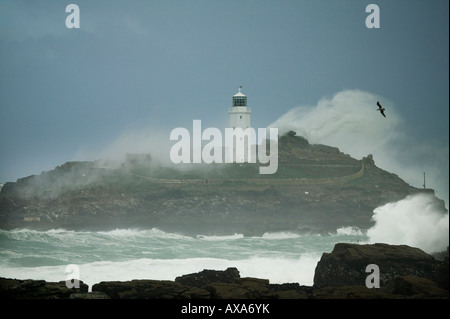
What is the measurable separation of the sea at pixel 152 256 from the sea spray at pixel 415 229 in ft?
11.0

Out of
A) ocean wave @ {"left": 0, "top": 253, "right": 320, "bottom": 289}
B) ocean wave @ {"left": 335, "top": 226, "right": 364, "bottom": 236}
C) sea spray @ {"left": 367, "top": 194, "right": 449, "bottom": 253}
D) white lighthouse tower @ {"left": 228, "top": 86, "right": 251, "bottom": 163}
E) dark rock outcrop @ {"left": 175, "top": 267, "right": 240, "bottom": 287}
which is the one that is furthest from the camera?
white lighthouse tower @ {"left": 228, "top": 86, "right": 251, "bottom": 163}

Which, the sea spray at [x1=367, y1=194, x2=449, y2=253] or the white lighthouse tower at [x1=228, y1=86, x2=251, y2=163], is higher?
the white lighthouse tower at [x1=228, y1=86, x2=251, y2=163]

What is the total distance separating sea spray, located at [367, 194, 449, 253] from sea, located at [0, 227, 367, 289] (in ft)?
11.0

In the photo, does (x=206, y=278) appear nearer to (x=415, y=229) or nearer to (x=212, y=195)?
(x=415, y=229)

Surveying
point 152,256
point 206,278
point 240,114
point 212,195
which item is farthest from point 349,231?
point 206,278

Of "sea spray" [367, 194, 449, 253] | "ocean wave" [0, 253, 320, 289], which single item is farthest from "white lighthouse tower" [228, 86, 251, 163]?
"ocean wave" [0, 253, 320, 289]

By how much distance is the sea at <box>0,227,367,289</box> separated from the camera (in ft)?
108

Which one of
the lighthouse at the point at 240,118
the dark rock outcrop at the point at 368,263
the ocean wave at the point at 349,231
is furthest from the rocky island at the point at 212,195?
the dark rock outcrop at the point at 368,263

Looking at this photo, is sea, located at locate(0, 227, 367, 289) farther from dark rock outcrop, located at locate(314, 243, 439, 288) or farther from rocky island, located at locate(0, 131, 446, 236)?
dark rock outcrop, located at locate(314, 243, 439, 288)

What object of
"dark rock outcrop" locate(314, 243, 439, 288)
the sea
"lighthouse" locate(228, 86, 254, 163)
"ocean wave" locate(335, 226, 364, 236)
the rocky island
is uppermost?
"lighthouse" locate(228, 86, 254, 163)

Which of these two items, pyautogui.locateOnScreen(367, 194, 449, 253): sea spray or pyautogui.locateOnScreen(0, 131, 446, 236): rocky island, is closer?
pyautogui.locateOnScreen(367, 194, 449, 253): sea spray

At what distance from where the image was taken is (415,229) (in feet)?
133
